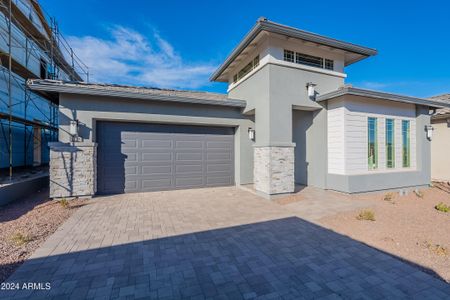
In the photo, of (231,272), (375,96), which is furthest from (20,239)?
(375,96)

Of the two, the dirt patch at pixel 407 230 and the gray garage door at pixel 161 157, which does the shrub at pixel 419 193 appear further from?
the gray garage door at pixel 161 157

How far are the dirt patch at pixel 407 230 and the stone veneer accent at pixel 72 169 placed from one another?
23.3 ft

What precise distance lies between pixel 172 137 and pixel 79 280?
19.6 feet

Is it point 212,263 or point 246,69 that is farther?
point 246,69

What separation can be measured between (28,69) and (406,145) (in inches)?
674

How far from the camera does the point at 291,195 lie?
23.3ft

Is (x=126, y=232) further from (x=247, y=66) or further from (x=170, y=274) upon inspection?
(x=247, y=66)

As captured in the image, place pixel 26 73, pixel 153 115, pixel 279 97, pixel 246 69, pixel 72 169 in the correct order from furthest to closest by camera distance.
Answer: pixel 26 73
pixel 246 69
pixel 153 115
pixel 279 97
pixel 72 169

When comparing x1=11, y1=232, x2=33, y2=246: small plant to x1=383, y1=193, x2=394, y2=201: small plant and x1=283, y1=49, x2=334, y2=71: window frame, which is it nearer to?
x1=283, y1=49, x2=334, y2=71: window frame

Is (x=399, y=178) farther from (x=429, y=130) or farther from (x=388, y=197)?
(x=429, y=130)

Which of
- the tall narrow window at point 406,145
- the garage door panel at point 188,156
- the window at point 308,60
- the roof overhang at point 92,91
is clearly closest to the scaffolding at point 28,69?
the roof overhang at point 92,91

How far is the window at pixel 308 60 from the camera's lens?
7625 millimetres

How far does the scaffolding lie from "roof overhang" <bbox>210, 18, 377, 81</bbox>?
6.96 metres

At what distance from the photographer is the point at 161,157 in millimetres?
8055
